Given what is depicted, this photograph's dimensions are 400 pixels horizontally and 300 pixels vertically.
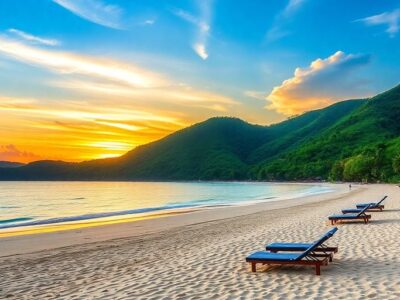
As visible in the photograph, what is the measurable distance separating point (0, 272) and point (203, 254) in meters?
5.55

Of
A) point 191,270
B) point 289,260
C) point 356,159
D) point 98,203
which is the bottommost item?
point 191,270

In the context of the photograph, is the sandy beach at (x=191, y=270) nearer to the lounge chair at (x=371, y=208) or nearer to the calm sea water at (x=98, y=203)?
the lounge chair at (x=371, y=208)

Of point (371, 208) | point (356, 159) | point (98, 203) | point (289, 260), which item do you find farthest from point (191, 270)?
point (356, 159)

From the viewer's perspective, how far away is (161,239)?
1744 centimetres

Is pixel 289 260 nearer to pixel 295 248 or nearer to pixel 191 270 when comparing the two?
pixel 295 248

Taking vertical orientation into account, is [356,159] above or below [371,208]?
above

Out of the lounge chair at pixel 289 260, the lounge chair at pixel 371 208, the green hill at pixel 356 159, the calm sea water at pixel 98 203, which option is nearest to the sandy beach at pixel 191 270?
the lounge chair at pixel 289 260

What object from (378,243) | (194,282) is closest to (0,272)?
(194,282)

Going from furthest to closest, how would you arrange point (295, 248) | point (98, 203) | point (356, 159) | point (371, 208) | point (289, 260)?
point (356, 159) → point (98, 203) → point (371, 208) → point (295, 248) → point (289, 260)

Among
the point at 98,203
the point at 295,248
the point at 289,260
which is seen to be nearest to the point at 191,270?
the point at 289,260

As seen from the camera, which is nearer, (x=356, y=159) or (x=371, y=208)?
(x=371, y=208)

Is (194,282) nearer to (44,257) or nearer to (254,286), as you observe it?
(254,286)

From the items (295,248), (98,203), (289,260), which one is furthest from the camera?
(98,203)

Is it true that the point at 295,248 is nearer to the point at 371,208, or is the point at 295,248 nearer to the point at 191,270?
the point at 191,270
